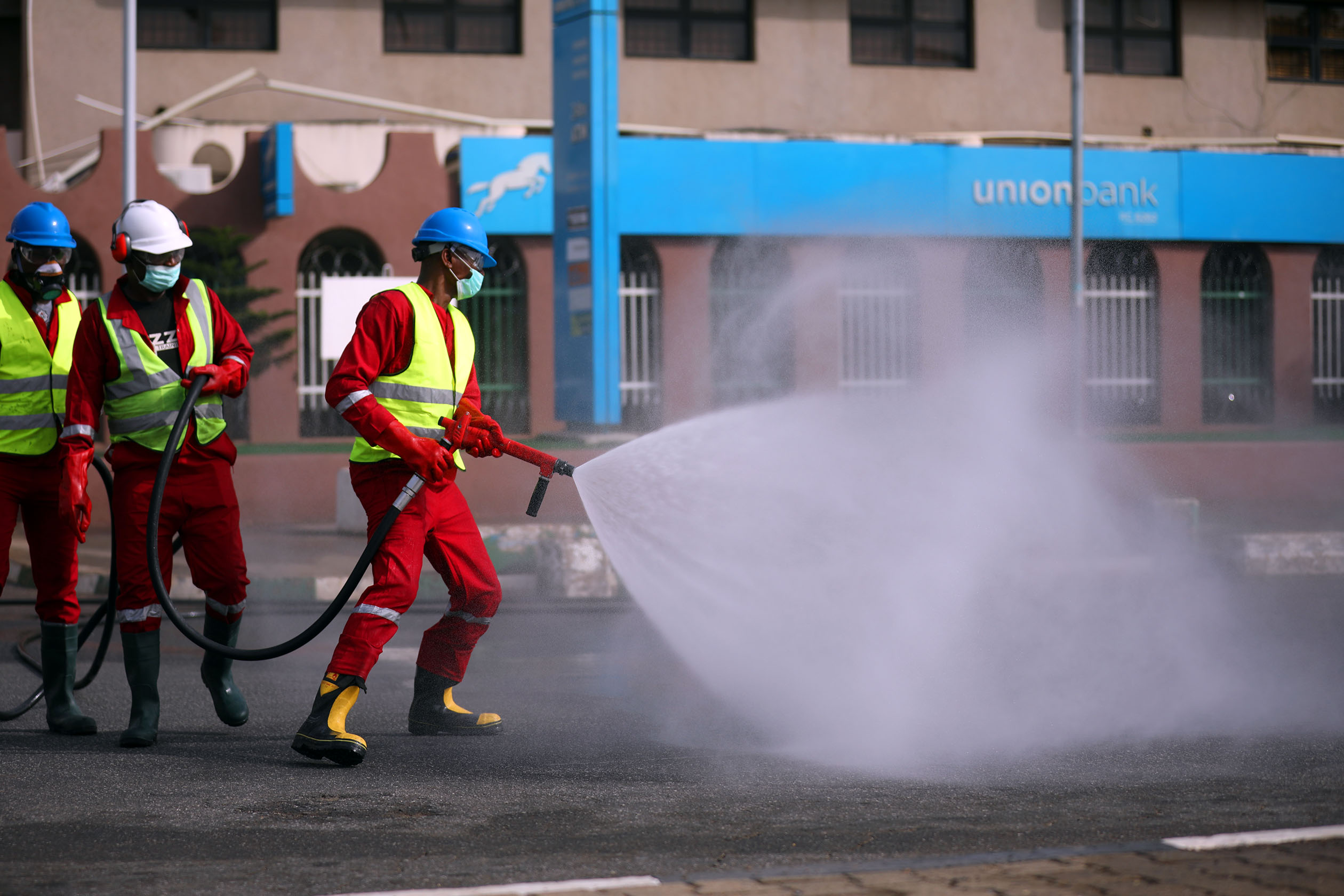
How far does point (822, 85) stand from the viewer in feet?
66.5

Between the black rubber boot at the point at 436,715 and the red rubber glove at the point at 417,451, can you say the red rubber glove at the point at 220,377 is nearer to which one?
the red rubber glove at the point at 417,451

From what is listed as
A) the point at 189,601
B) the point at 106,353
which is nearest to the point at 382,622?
the point at 106,353

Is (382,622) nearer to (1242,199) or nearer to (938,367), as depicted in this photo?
(938,367)

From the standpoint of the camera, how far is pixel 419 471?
16.3ft

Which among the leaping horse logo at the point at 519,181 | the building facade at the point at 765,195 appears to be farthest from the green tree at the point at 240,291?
the leaping horse logo at the point at 519,181

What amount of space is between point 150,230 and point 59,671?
1.78 meters

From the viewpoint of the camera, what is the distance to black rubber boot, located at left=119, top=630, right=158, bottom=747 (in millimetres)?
5250

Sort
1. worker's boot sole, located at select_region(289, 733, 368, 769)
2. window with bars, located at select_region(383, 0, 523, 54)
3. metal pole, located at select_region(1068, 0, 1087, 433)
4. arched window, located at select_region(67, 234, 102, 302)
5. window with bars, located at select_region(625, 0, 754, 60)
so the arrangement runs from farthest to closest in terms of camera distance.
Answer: window with bars, located at select_region(625, 0, 754, 60)
window with bars, located at select_region(383, 0, 523, 54)
metal pole, located at select_region(1068, 0, 1087, 433)
arched window, located at select_region(67, 234, 102, 302)
worker's boot sole, located at select_region(289, 733, 368, 769)

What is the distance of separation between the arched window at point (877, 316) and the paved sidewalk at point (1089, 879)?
15.2 metres

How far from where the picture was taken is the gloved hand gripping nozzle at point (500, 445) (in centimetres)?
515

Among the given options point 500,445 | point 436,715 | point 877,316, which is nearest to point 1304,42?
point 877,316

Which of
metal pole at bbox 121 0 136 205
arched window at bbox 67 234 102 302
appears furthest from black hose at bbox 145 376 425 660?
arched window at bbox 67 234 102 302

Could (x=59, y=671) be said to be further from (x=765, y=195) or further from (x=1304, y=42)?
(x=1304, y=42)

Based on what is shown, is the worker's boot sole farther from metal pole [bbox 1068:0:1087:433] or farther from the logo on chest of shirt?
metal pole [bbox 1068:0:1087:433]
